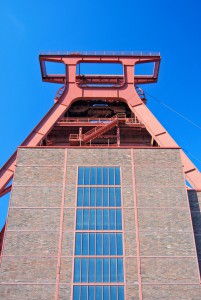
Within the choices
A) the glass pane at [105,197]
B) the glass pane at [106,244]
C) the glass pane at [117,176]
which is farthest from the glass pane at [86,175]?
the glass pane at [106,244]

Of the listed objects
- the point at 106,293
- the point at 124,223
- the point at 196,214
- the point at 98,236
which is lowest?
the point at 106,293

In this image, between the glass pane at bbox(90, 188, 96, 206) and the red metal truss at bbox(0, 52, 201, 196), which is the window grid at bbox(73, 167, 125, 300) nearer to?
the glass pane at bbox(90, 188, 96, 206)

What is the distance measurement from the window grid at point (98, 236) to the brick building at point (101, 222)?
0.05m

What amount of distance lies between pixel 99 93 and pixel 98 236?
11514 millimetres

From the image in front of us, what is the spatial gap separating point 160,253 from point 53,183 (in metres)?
6.97

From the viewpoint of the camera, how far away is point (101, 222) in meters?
20.9

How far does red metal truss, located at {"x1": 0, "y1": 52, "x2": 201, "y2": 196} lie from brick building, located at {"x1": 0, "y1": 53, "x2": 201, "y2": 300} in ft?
0.31

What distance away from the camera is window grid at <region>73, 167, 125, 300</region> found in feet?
61.0

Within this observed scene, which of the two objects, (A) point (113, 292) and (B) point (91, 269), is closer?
(A) point (113, 292)

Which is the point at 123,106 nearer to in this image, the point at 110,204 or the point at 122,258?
the point at 110,204

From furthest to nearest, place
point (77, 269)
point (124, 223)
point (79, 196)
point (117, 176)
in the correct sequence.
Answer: point (117, 176) → point (79, 196) → point (124, 223) → point (77, 269)

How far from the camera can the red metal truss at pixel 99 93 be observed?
25000 millimetres

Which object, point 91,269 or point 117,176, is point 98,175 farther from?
point 91,269

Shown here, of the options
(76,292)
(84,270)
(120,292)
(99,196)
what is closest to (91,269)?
(84,270)
